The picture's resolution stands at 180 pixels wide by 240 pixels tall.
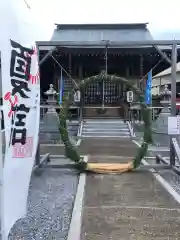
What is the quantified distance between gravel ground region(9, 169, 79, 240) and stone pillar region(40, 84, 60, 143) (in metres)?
6.96

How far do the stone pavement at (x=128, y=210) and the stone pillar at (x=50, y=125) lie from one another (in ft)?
25.1

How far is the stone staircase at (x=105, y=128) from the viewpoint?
16.6m

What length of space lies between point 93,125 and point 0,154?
14898mm

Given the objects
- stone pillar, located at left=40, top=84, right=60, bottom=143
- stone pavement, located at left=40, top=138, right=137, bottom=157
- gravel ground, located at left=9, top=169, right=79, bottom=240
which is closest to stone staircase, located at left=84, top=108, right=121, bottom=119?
stone pillar, located at left=40, top=84, right=60, bottom=143

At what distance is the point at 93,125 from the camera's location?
17688 mm

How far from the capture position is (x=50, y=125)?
16391 mm

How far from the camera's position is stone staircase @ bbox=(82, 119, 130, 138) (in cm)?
1659

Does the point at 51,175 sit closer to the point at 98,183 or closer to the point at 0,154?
the point at 98,183

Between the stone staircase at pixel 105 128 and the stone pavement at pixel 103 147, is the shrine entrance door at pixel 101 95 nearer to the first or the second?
the stone staircase at pixel 105 128

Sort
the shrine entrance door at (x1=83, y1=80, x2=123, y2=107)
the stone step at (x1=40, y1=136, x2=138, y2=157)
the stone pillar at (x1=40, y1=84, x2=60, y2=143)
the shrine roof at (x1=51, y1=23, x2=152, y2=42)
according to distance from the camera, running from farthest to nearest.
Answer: the shrine entrance door at (x1=83, y1=80, x2=123, y2=107) < the shrine roof at (x1=51, y1=23, x2=152, y2=42) < the stone pillar at (x1=40, y1=84, x2=60, y2=143) < the stone step at (x1=40, y1=136, x2=138, y2=157)

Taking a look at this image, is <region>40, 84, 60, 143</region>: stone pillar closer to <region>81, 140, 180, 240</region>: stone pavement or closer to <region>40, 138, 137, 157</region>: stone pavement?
<region>40, 138, 137, 157</region>: stone pavement

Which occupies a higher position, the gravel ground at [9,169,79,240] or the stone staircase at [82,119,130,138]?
the stone staircase at [82,119,130,138]

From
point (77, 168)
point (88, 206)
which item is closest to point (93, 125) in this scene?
point (77, 168)

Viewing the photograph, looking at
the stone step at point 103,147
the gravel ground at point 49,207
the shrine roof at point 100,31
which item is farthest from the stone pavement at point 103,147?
the shrine roof at point 100,31
